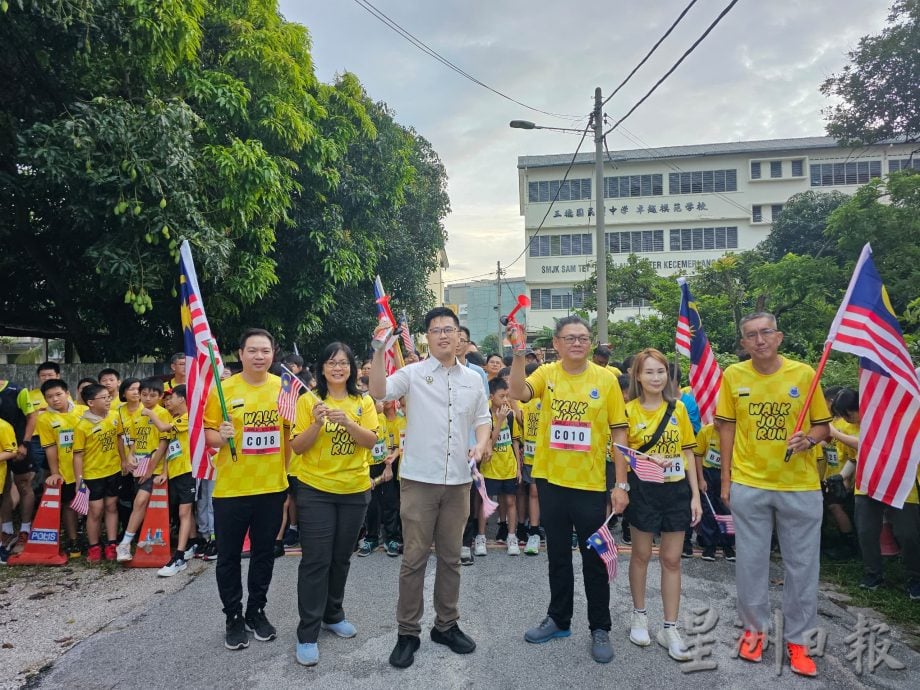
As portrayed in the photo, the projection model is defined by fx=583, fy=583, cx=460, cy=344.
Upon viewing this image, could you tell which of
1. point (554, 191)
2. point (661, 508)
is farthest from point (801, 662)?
point (554, 191)

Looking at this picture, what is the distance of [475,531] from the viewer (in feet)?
19.8

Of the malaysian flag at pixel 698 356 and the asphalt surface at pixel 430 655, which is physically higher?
the malaysian flag at pixel 698 356

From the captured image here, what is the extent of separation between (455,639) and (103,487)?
4260 millimetres

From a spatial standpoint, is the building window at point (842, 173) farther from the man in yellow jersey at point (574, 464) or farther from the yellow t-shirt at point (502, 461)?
the man in yellow jersey at point (574, 464)

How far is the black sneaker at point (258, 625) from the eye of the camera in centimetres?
395

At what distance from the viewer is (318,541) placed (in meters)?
3.68

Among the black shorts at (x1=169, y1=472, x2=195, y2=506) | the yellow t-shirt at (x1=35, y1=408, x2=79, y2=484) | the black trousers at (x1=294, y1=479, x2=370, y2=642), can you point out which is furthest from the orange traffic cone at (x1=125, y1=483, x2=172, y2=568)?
the black trousers at (x1=294, y1=479, x2=370, y2=642)

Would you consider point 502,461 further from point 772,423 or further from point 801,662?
point 801,662

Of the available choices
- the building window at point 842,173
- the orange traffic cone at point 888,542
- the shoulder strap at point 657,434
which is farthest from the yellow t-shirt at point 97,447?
the building window at point 842,173

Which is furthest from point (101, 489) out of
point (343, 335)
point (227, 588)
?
point (343, 335)

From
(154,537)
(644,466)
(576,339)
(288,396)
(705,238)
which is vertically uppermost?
(705,238)

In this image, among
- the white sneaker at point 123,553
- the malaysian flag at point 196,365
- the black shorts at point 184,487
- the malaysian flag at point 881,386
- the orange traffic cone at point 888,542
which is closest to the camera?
the malaysian flag at point 881,386

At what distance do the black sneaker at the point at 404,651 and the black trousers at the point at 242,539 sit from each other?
3.39 feet

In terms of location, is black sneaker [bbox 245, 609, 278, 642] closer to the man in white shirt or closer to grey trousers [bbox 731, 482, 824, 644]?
the man in white shirt
